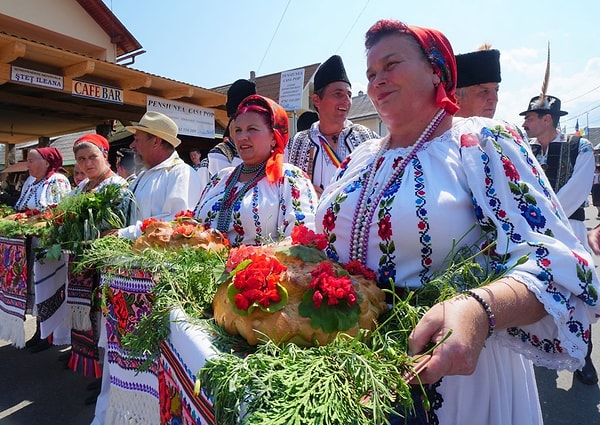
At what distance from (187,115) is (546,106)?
21.7 ft

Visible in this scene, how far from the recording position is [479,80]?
96.3 inches

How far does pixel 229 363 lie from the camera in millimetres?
956

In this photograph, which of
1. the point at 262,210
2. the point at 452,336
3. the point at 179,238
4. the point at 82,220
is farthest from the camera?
the point at 82,220

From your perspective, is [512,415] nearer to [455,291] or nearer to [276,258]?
[455,291]

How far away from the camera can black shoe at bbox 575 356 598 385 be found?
3555 millimetres

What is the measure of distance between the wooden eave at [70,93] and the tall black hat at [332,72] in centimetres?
448

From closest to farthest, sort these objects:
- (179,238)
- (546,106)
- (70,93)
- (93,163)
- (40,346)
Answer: (179,238) < (546,106) < (93,163) < (40,346) < (70,93)

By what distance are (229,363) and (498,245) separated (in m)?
0.78

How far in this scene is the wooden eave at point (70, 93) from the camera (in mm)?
5923

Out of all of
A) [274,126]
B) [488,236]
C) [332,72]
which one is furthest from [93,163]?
[488,236]

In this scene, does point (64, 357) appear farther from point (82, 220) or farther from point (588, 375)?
point (588, 375)

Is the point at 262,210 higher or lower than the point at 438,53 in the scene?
lower

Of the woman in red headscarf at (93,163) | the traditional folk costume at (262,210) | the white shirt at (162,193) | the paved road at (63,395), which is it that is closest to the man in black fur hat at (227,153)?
the white shirt at (162,193)

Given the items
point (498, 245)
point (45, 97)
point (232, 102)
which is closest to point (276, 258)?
point (498, 245)
